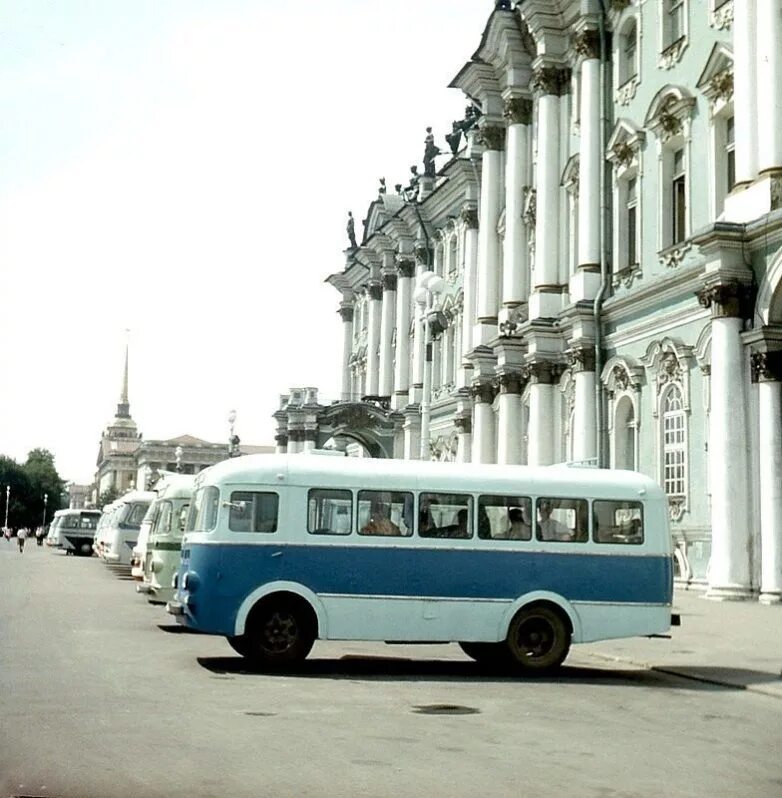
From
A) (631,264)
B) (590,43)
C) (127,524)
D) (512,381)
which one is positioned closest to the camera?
(631,264)

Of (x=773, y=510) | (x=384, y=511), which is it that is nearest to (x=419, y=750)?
(x=384, y=511)

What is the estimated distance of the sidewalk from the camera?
15.4 meters

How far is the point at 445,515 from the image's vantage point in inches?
632

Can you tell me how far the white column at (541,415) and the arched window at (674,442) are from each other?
627 centimetres

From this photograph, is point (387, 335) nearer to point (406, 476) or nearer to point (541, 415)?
point (541, 415)

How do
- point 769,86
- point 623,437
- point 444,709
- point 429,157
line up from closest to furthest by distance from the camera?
1. point 444,709
2. point 769,86
3. point 623,437
4. point 429,157

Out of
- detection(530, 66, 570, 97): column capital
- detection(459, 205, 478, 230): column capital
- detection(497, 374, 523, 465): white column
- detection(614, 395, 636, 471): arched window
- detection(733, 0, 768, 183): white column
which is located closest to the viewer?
detection(733, 0, 768, 183): white column

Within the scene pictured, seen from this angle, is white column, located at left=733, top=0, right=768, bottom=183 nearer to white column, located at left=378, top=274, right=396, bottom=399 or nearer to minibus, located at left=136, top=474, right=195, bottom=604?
minibus, located at left=136, top=474, right=195, bottom=604

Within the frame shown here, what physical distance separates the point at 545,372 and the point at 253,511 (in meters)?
22.1

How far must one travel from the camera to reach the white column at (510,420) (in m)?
39.4

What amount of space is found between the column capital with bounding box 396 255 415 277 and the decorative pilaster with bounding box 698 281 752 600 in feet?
105

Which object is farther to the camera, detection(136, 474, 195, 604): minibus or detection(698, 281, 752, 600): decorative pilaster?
detection(698, 281, 752, 600): decorative pilaster

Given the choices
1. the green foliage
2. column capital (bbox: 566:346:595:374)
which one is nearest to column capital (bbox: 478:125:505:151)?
column capital (bbox: 566:346:595:374)

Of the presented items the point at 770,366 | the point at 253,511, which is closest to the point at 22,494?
the point at 770,366
